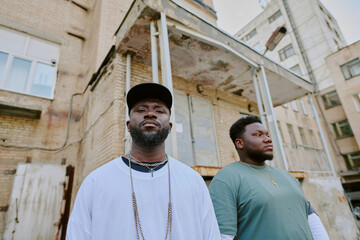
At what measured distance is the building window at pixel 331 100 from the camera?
16764 mm

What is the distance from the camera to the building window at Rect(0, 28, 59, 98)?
5292 millimetres

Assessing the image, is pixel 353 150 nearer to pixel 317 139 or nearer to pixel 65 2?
pixel 317 139

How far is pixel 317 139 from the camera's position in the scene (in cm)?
1443

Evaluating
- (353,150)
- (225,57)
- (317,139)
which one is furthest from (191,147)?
(353,150)

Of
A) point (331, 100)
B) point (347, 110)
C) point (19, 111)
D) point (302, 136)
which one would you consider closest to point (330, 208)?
point (19, 111)

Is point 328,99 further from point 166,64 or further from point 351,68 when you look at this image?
point 166,64

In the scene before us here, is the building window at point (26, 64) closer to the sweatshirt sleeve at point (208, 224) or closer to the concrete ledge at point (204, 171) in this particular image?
the concrete ledge at point (204, 171)

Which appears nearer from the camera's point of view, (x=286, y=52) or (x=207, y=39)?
(x=207, y=39)

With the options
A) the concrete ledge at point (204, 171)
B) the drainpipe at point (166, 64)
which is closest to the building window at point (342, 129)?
the concrete ledge at point (204, 171)

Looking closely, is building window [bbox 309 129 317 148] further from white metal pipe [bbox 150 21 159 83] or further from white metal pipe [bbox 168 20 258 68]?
white metal pipe [bbox 150 21 159 83]

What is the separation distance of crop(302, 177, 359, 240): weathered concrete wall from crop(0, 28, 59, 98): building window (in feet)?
25.0

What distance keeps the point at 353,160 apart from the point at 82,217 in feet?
66.8

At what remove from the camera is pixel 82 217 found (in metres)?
1.08

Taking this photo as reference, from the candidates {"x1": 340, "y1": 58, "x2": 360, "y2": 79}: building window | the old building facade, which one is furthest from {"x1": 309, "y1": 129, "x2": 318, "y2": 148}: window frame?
the old building facade
